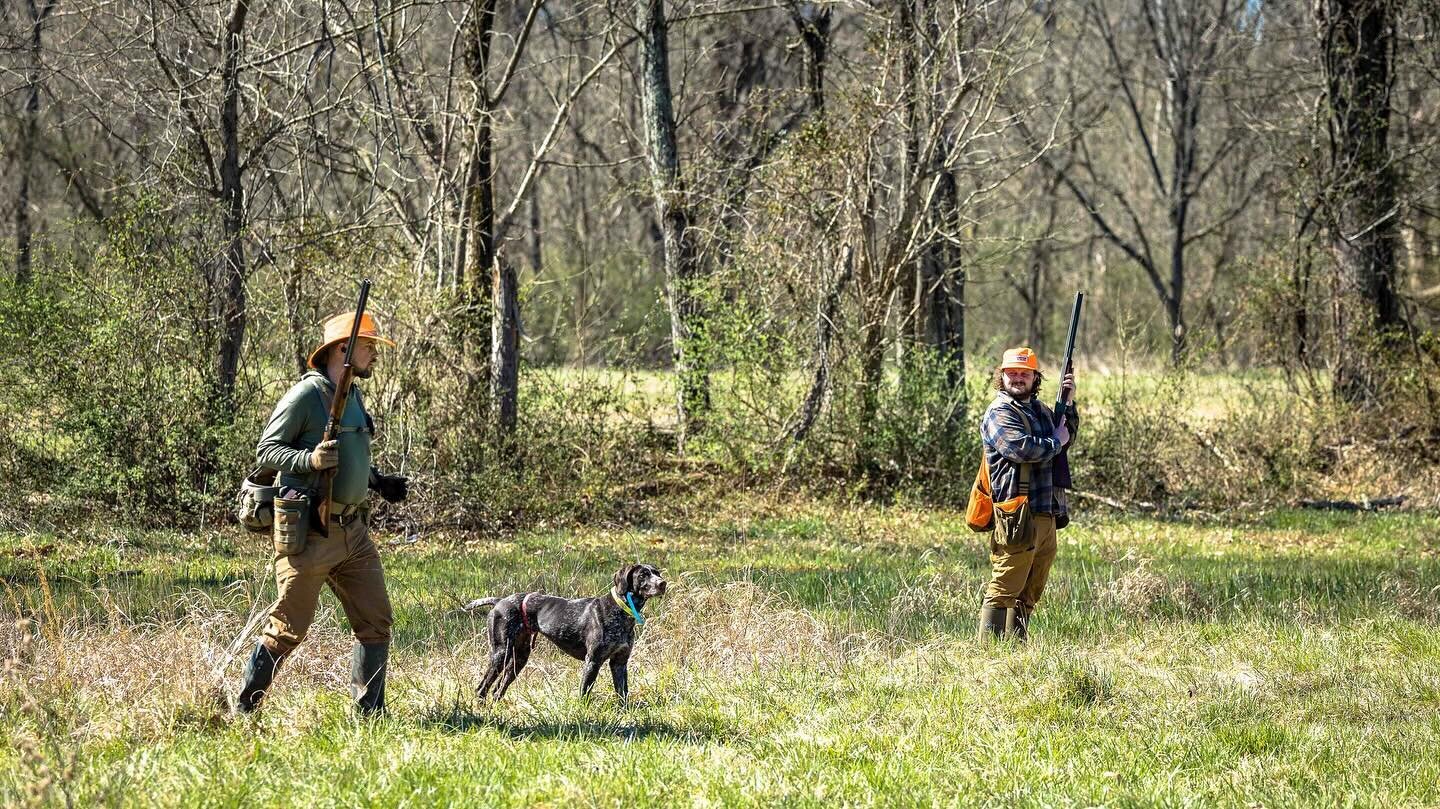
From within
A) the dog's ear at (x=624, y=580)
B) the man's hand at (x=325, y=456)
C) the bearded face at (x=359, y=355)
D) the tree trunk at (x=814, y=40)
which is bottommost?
the dog's ear at (x=624, y=580)

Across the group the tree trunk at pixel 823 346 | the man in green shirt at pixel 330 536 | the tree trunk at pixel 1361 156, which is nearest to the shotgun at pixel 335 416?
the man in green shirt at pixel 330 536

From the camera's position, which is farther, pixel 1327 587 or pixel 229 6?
pixel 229 6

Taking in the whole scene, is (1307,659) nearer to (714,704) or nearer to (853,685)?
(853,685)

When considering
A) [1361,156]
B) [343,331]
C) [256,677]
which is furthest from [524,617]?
[1361,156]

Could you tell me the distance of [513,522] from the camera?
14.2 m

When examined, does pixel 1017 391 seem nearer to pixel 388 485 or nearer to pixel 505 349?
pixel 388 485

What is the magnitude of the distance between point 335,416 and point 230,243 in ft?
26.5

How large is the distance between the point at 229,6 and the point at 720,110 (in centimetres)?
972

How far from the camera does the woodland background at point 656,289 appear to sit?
13422 millimetres

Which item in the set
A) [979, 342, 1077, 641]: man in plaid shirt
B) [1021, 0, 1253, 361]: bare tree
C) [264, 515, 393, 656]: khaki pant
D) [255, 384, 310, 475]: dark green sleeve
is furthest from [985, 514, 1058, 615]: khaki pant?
[1021, 0, 1253, 361]: bare tree

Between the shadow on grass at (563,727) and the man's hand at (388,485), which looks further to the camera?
the man's hand at (388,485)

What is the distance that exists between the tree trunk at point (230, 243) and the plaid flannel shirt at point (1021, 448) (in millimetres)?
8146

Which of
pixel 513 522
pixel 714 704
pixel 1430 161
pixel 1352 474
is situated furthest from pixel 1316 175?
pixel 714 704

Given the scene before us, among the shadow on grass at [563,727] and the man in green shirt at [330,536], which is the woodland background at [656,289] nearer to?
the man in green shirt at [330,536]
